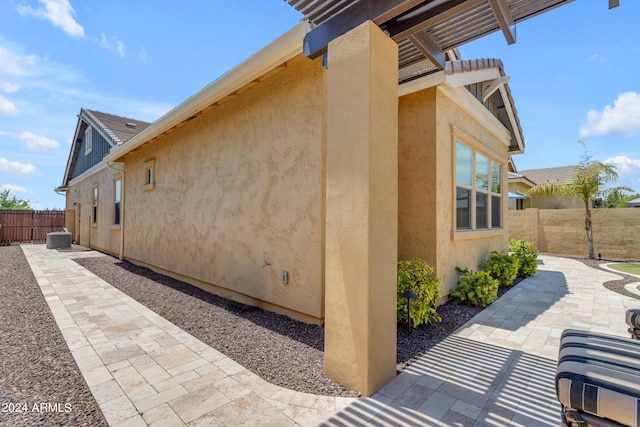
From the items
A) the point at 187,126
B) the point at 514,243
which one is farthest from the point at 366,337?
the point at 514,243

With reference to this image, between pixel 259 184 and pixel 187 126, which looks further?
pixel 187 126

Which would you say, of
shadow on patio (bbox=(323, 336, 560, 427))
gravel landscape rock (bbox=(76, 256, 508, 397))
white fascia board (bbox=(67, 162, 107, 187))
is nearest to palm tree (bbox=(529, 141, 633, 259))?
gravel landscape rock (bbox=(76, 256, 508, 397))

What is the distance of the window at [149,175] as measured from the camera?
903 centimetres

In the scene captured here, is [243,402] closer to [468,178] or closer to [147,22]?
[468,178]

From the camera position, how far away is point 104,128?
1295cm

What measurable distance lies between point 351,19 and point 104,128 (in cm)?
1437

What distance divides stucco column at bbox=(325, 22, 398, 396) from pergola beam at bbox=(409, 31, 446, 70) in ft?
1.36

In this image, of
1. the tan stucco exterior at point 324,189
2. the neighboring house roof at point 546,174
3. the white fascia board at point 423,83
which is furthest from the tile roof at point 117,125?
the neighboring house roof at point 546,174

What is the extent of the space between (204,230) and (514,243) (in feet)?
34.5

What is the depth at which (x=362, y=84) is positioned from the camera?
261 cm

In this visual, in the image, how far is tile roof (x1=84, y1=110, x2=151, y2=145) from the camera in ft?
40.4

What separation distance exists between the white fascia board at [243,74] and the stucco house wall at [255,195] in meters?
0.41

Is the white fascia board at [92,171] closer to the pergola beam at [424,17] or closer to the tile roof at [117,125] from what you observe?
the tile roof at [117,125]

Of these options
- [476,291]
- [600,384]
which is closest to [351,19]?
[600,384]
